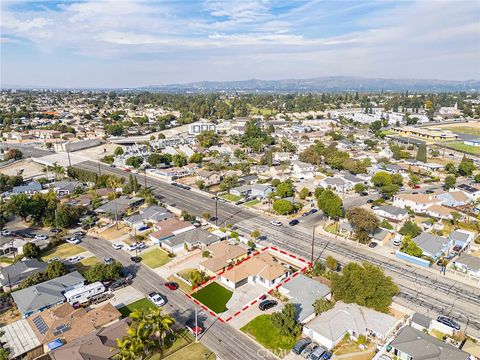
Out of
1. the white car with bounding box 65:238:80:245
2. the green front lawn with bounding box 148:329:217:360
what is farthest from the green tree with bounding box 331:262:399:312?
the white car with bounding box 65:238:80:245

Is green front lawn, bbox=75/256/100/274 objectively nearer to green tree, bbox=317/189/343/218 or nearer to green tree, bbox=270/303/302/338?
green tree, bbox=270/303/302/338

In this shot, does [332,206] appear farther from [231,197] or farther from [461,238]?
[231,197]

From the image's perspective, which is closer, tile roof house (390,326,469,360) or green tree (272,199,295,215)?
tile roof house (390,326,469,360)

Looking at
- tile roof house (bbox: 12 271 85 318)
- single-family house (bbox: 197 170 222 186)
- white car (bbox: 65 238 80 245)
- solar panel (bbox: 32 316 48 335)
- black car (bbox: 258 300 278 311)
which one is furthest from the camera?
single-family house (bbox: 197 170 222 186)

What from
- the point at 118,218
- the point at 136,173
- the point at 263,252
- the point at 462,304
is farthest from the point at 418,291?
the point at 136,173

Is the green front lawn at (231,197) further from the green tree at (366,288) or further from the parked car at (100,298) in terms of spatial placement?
the green tree at (366,288)
